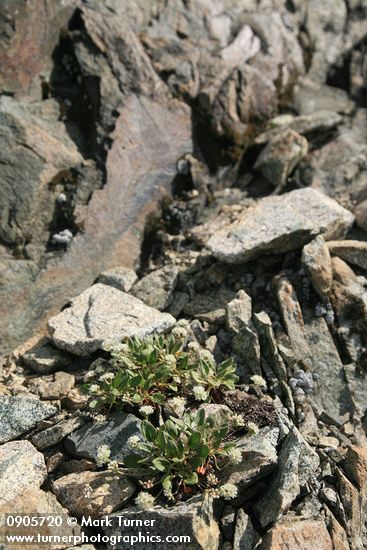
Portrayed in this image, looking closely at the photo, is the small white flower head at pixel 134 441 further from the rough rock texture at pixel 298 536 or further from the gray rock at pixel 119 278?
the gray rock at pixel 119 278

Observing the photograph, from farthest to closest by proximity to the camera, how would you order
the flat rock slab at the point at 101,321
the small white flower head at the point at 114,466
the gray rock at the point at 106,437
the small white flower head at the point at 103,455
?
1. the flat rock slab at the point at 101,321
2. the gray rock at the point at 106,437
3. the small white flower head at the point at 103,455
4. the small white flower head at the point at 114,466

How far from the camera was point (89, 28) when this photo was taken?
1034cm

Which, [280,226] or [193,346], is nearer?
[193,346]

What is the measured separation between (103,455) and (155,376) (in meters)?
1.32

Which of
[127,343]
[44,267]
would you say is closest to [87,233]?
[44,267]

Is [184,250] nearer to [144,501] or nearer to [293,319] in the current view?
[293,319]

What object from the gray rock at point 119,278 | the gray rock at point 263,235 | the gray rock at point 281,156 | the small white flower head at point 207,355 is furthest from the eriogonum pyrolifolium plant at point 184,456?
the gray rock at point 281,156

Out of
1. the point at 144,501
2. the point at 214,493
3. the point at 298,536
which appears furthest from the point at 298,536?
the point at 144,501

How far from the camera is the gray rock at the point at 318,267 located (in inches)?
330

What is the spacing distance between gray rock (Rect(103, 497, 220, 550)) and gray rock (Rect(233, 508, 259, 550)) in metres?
0.22

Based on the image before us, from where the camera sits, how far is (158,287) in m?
8.89

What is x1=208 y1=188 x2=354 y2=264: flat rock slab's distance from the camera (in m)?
8.56

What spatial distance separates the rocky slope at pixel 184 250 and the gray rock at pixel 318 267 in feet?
0.12

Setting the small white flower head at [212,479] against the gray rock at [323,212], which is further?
the gray rock at [323,212]
